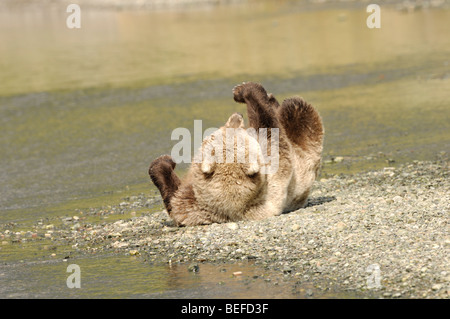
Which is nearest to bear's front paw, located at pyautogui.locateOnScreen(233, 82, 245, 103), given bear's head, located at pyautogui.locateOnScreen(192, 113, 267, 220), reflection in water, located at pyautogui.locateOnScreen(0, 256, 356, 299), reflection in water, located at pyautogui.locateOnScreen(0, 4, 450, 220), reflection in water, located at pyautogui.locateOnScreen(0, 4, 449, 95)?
bear's head, located at pyautogui.locateOnScreen(192, 113, 267, 220)

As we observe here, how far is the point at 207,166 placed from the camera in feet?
24.9

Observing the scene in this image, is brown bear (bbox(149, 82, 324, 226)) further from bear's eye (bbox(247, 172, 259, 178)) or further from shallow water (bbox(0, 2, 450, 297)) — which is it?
shallow water (bbox(0, 2, 450, 297))

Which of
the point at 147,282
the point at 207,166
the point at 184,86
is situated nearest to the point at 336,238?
the point at 207,166

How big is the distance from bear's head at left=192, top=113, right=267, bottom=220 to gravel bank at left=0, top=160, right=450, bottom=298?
24 centimetres

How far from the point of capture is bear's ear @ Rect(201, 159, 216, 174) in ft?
24.9

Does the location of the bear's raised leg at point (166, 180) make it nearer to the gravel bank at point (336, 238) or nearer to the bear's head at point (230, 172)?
the gravel bank at point (336, 238)

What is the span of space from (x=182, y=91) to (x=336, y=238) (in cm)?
1103

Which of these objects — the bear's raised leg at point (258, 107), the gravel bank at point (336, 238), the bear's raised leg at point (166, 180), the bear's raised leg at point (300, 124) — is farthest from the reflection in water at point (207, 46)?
the bear's raised leg at point (258, 107)

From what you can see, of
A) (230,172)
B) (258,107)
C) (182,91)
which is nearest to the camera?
(230,172)

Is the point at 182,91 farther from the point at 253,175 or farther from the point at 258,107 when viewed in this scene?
the point at 253,175

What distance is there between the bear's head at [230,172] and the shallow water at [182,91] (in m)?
1.36

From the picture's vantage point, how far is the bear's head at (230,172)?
7.64 meters
